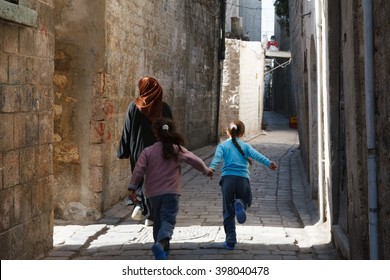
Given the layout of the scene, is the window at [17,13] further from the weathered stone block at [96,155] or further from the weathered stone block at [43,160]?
the weathered stone block at [96,155]

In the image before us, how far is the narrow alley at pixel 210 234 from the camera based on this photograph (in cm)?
628

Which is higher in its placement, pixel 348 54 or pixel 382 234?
pixel 348 54

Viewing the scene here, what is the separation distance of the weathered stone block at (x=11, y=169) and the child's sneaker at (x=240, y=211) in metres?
1.90

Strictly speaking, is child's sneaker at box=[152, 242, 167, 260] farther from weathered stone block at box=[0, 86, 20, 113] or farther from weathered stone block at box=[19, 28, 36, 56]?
weathered stone block at box=[19, 28, 36, 56]

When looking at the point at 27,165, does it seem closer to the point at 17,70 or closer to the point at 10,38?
the point at 17,70

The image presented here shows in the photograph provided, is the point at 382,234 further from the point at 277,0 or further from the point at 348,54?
the point at 277,0

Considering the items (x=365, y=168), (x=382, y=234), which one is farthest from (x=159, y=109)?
(x=382, y=234)

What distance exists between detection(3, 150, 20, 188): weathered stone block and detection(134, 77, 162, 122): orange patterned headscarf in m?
1.99

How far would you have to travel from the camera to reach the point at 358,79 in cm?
486

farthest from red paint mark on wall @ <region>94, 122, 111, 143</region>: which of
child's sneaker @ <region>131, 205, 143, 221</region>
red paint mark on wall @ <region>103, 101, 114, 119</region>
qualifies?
child's sneaker @ <region>131, 205, 143, 221</region>

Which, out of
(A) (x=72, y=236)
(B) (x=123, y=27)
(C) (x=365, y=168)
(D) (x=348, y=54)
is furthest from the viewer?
(B) (x=123, y=27)

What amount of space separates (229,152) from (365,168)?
1.84 meters

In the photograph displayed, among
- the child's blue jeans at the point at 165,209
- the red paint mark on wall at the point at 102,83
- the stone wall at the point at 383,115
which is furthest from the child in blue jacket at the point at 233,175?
the red paint mark on wall at the point at 102,83

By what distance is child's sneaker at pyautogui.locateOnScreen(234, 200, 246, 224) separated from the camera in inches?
243
